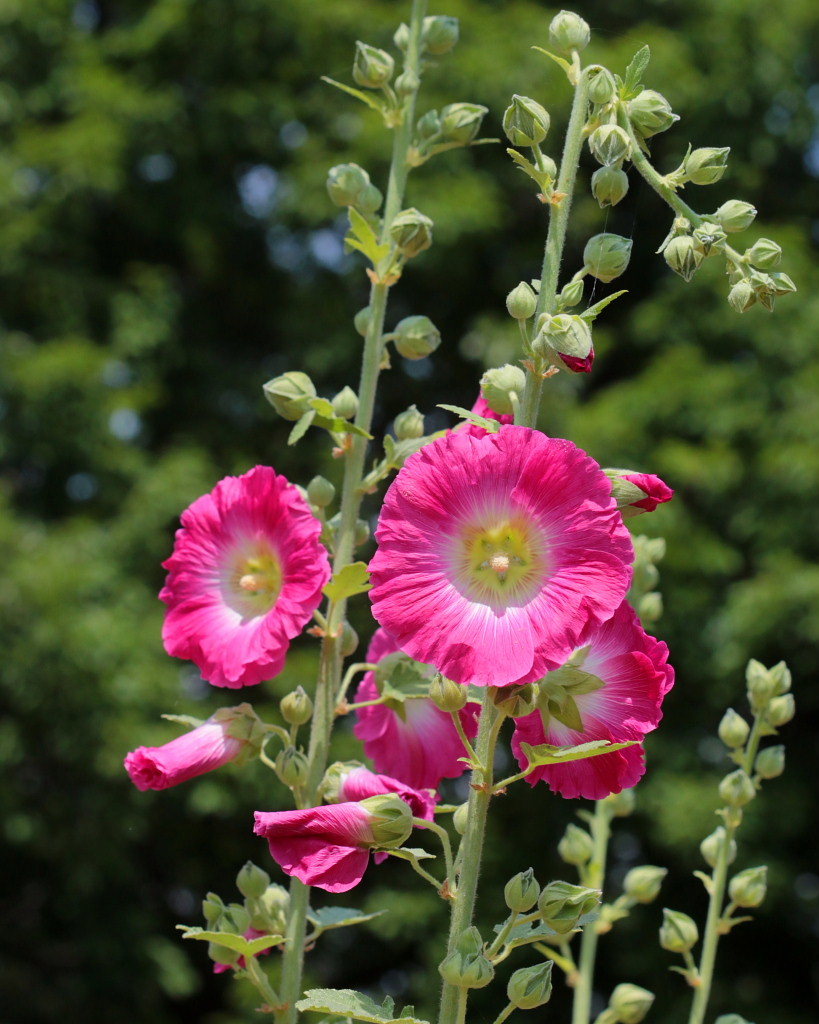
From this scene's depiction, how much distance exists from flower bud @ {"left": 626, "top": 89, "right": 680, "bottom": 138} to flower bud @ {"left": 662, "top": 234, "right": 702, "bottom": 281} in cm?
7

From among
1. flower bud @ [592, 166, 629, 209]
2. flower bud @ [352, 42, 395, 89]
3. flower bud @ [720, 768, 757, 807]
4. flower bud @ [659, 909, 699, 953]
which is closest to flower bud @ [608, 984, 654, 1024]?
flower bud @ [659, 909, 699, 953]

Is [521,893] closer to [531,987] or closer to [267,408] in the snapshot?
[531,987]

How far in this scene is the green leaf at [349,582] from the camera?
761 millimetres

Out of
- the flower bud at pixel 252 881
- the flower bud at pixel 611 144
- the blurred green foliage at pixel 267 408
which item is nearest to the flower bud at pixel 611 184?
the flower bud at pixel 611 144

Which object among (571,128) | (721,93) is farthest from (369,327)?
(721,93)

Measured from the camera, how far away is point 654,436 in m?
4.02

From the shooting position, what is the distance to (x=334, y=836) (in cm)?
68

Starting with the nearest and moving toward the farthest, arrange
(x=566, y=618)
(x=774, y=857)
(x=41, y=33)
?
1. (x=566, y=618)
2. (x=774, y=857)
3. (x=41, y=33)

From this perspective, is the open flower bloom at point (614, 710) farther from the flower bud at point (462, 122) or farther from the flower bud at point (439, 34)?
the flower bud at point (439, 34)

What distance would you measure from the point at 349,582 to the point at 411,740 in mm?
156

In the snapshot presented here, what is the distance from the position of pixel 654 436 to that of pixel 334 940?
1.98 metres

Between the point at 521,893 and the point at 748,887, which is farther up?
the point at 521,893

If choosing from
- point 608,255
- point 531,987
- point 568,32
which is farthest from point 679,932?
point 568,32

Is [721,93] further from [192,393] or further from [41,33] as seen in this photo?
[41,33]
